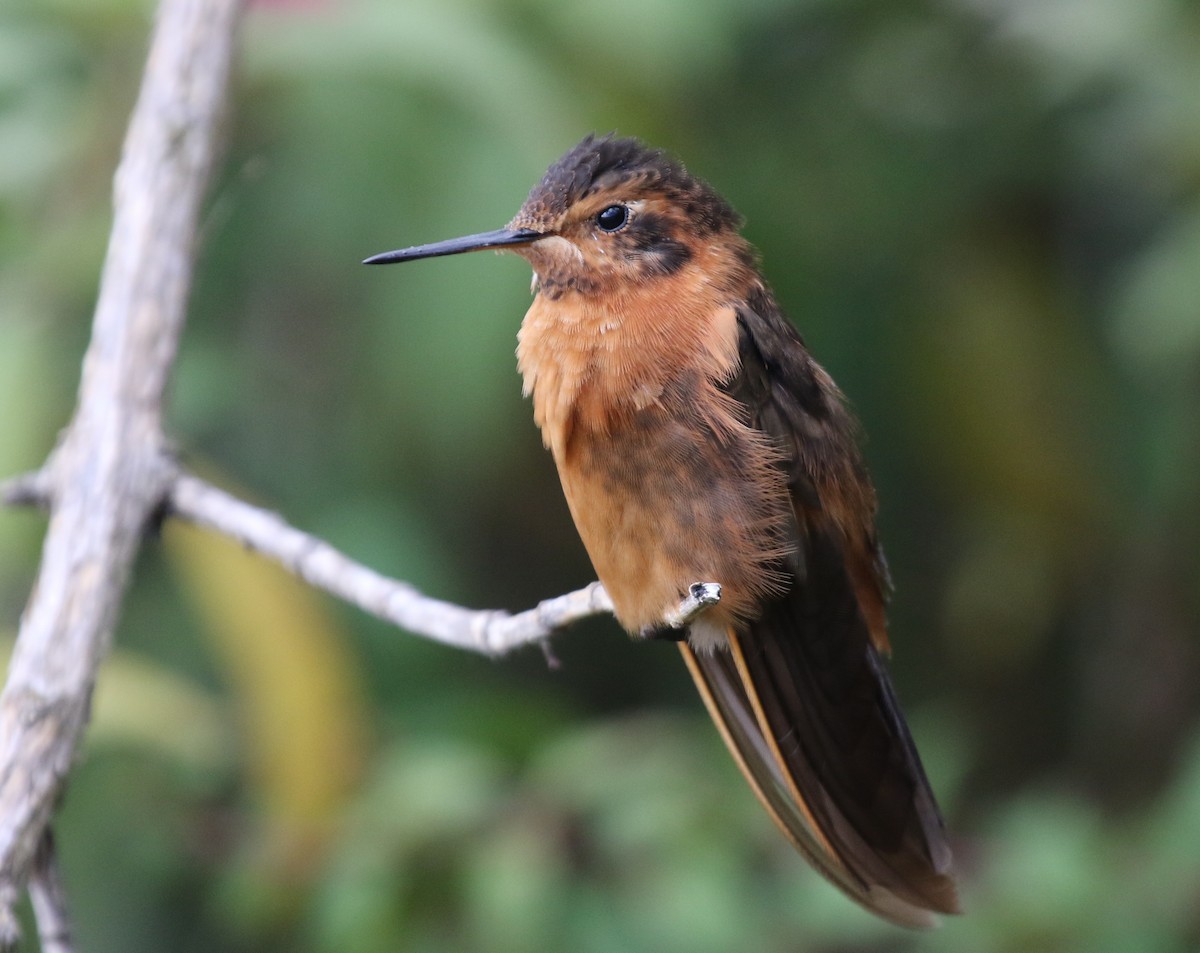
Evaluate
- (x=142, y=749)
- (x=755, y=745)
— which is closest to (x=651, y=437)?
(x=755, y=745)

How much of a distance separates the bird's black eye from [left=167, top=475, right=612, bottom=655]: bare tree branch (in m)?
0.59

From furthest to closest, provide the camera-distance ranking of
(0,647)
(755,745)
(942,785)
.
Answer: (942,785), (0,647), (755,745)

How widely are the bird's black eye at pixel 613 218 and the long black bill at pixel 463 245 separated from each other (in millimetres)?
101

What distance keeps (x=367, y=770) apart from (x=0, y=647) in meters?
0.74

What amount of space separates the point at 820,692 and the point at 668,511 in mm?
415

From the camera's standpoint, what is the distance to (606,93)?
3.32 meters

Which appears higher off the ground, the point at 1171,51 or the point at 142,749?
the point at 1171,51

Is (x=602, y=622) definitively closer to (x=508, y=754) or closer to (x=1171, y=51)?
(x=508, y=754)

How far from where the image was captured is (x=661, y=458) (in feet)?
7.31

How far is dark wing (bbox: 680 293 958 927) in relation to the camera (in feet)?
7.68

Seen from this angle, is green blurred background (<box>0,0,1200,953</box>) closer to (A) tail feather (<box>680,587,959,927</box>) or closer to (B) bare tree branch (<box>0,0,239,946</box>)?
(B) bare tree branch (<box>0,0,239,946</box>)

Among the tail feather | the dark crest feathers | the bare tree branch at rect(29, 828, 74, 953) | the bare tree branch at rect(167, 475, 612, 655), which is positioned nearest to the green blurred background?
the tail feather

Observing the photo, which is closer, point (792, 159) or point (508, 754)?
point (508, 754)

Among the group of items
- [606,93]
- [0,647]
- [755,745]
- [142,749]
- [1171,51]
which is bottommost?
[755,745]
